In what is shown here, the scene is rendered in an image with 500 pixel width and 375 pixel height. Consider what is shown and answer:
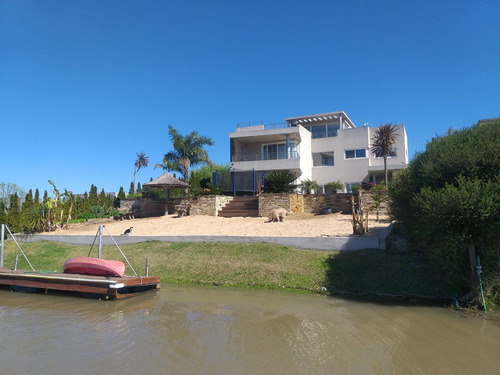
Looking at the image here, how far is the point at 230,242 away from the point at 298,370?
30.7 ft

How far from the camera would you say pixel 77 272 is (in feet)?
40.0

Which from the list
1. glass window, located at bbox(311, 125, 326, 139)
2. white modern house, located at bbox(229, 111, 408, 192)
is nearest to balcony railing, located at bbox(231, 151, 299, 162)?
white modern house, located at bbox(229, 111, 408, 192)

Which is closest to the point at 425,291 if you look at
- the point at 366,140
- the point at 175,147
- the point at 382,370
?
the point at 382,370

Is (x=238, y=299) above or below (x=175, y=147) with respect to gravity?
below

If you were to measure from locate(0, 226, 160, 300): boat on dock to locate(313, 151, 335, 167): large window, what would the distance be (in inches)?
925

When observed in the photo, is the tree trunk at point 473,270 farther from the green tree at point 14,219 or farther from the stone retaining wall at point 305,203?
the green tree at point 14,219

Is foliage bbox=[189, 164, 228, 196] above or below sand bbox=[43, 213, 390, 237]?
above

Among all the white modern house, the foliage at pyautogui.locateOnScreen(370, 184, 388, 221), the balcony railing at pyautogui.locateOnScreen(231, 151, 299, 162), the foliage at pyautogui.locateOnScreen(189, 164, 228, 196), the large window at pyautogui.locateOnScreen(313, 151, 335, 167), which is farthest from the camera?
the large window at pyautogui.locateOnScreen(313, 151, 335, 167)

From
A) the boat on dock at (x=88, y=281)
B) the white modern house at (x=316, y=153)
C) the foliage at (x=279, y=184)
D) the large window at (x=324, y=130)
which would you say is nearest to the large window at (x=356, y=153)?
the white modern house at (x=316, y=153)

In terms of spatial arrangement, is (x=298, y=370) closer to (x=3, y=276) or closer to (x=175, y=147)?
(x=3, y=276)

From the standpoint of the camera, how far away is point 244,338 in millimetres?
6980

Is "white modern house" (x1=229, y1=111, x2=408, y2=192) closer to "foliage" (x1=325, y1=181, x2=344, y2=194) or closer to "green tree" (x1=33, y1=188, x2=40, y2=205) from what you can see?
"foliage" (x1=325, y1=181, x2=344, y2=194)

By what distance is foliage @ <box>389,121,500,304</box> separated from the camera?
8.42 meters

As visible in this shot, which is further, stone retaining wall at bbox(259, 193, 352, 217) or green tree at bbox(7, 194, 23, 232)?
green tree at bbox(7, 194, 23, 232)
